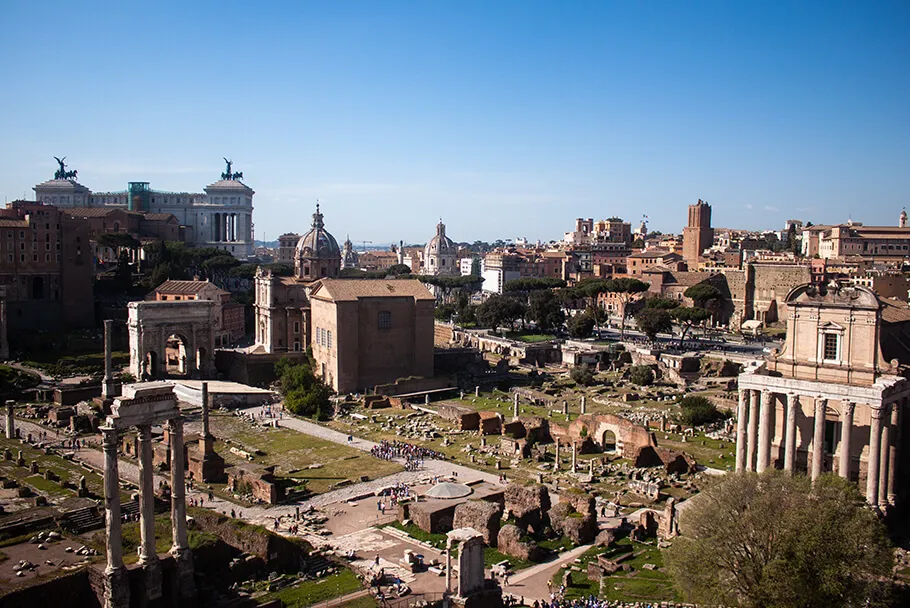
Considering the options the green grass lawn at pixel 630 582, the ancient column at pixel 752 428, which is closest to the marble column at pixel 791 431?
the ancient column at pixel 752 428

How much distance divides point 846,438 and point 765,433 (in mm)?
2425

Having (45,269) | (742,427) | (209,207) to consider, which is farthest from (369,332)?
(209,207)

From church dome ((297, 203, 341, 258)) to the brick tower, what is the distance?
47.3 metres

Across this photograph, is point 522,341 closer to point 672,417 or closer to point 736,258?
point 672,417

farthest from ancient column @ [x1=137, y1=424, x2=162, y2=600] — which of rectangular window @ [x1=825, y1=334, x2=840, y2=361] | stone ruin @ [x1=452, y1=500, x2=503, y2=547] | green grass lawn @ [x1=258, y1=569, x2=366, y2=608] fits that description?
rectangular window @ [x1=825, y1=334, x2=840, y2=361]

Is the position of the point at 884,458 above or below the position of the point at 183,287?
below

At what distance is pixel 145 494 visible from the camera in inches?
713

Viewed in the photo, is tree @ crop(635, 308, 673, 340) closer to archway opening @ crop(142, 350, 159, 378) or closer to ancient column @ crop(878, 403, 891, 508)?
archway opening @ crop(142, 350, 159, 378)

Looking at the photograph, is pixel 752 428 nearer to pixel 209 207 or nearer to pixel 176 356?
pixel 176 356

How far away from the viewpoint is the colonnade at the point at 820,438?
75.8 ft

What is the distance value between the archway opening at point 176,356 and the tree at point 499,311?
24.5 m

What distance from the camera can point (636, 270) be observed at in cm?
8975

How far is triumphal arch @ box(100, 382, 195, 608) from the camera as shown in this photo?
17.4 m

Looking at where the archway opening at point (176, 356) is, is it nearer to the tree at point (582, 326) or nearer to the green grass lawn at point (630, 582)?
the tree at point (582, 326)
